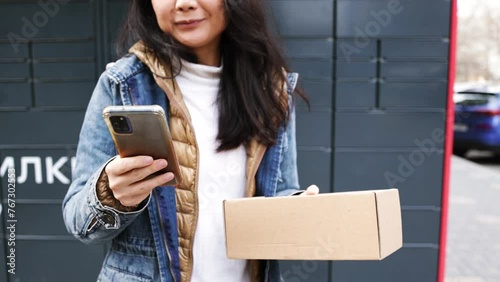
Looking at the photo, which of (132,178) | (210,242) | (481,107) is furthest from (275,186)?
(481,107)

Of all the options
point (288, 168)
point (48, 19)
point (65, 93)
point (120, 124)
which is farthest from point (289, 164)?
point (48, 19)

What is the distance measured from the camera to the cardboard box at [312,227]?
965mm

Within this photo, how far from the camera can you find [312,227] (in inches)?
38.9

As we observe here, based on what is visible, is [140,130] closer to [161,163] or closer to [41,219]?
[161,163]

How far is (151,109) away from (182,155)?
0.35 metres

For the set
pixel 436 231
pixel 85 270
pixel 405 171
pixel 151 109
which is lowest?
pixel 85 270

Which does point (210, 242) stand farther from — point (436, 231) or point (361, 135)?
point (436, 231)

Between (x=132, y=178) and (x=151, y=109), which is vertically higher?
(x=151, y=109)

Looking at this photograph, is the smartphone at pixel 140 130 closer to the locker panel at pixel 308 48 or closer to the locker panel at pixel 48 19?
the locker panel at pixel 308 48

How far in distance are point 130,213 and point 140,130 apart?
23cm

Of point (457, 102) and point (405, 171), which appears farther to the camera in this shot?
point (457, 102)

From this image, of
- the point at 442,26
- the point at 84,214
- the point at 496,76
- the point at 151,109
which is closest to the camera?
the point at 151,109

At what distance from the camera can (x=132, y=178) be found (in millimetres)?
806

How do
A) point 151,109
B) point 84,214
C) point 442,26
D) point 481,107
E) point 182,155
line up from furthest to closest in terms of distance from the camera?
point 481,107 → point 442,26 → point 182,155 → point 84,214 → point 151,109
